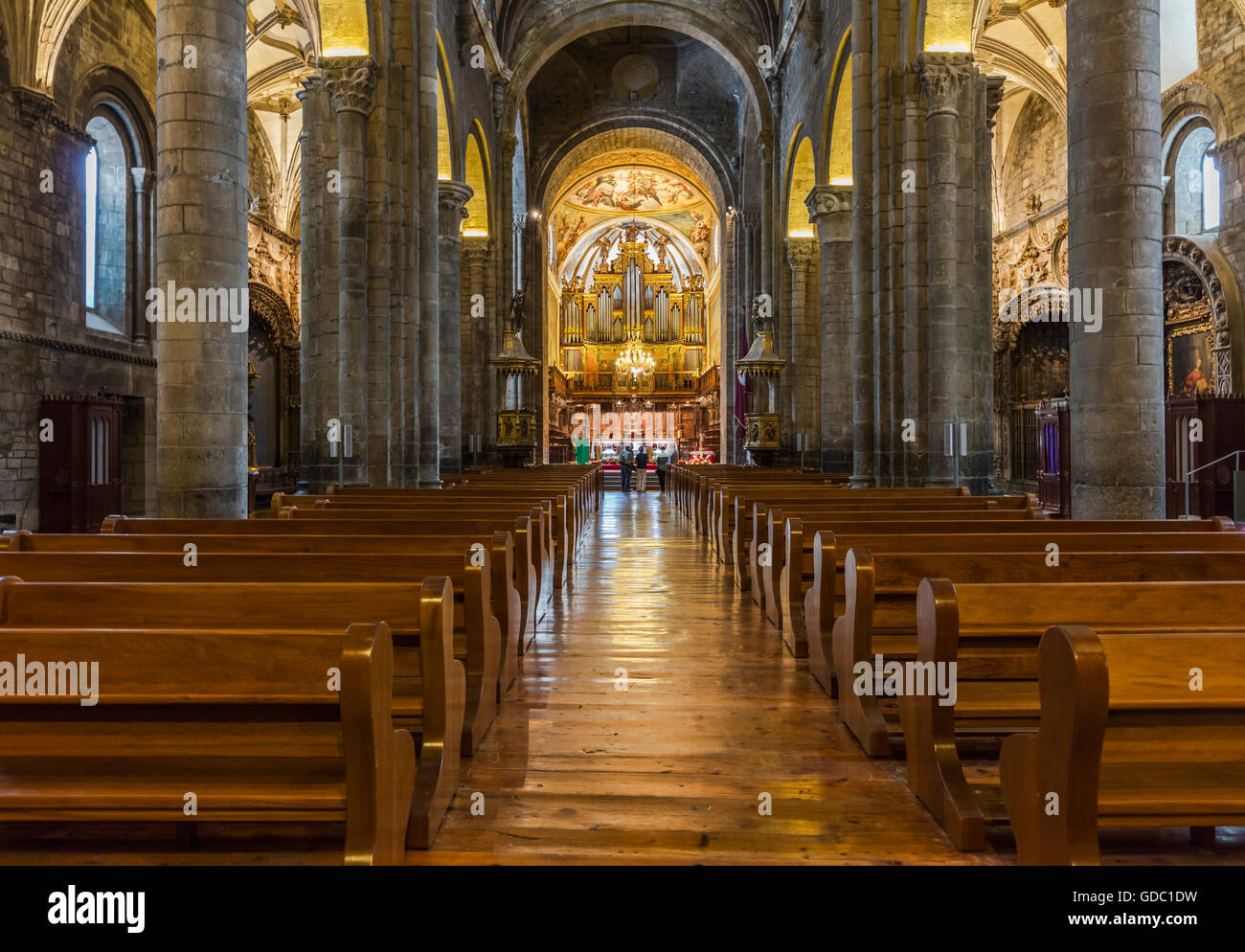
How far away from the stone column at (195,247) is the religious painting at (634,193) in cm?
3401

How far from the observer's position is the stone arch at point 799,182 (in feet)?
64.8

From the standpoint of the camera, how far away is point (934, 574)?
13.0 feet

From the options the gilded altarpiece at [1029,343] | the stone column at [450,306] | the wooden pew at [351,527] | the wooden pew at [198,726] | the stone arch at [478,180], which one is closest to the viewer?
the wooden pew at [198,726]

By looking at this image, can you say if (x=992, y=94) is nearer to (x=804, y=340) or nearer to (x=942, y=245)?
(x=942, y=245)

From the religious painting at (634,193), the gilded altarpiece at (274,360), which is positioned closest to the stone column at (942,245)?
the gilded altarpiece at (274,360)

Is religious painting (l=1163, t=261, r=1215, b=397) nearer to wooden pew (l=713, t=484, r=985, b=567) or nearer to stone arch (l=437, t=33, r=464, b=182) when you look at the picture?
wooden pew (l=713, t=484, r=985, b=567)

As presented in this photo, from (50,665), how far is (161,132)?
5671mm

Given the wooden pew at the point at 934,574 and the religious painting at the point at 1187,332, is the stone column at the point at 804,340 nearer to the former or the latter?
the religious painting at the point at 1187,332

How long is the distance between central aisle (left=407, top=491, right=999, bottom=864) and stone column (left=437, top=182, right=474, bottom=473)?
1135 centimetres

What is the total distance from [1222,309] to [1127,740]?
16393 millimetres

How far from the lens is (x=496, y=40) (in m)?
22.2

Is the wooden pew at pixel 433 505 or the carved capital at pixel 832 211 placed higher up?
the carved capital at pixel 832 211

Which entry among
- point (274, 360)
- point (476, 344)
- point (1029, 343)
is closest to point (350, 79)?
point (476, 344)

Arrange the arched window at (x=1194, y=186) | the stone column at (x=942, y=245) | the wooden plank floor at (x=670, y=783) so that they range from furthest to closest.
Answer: the arched window at (x=1194, y=186), the stone column at (x=942, y=245), the wooden plank floor at (x=670, y=783)
